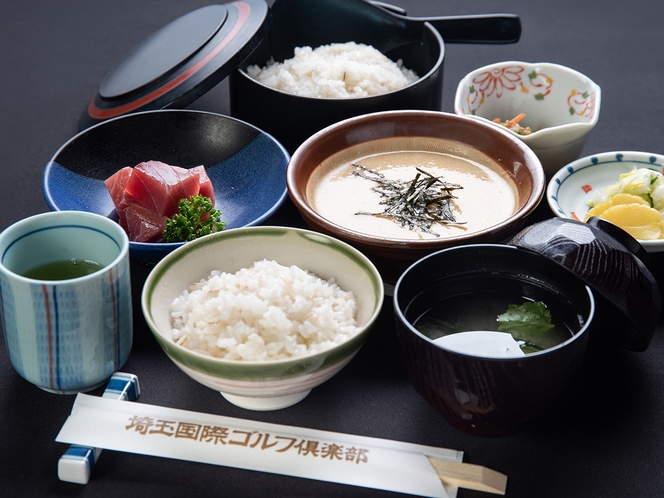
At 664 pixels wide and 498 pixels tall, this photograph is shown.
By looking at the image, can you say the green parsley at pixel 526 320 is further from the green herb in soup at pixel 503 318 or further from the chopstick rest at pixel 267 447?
the chopstick rest at pixel 267 447

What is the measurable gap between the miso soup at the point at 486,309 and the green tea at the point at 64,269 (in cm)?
69

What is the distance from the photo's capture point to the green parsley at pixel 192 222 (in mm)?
1858

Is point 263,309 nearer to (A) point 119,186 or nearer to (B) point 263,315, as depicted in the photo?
(B) point 263,315

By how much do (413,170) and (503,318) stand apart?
631 millimetres

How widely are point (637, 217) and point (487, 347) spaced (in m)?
0.57

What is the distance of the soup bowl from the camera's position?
5.53 feet

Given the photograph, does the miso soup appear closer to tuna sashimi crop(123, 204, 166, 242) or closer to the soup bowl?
the soup bowl

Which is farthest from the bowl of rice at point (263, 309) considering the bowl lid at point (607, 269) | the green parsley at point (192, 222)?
the bowl lid at point (607, 269)

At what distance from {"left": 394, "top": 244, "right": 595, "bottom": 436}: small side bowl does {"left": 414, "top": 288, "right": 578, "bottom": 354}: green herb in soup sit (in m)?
0.01

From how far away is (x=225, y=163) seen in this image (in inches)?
88.8

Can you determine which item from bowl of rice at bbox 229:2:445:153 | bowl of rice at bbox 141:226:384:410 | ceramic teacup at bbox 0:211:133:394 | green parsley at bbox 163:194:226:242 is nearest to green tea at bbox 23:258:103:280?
ceramic teacup at bbox 0:211:133:394

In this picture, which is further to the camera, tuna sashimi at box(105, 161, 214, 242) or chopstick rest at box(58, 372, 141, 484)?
tuna sashimi at box(105, 161, 214, 242)

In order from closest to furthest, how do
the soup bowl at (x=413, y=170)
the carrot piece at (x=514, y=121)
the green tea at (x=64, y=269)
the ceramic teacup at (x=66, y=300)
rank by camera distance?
the ceramic teacup at (x=66, y=300)
the green tea at (x=64, y=269)
the soup bowl at (x=413, y=170)
the carrot piece at (x=514, y=121)

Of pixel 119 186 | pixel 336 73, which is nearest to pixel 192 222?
pixel 119 186
